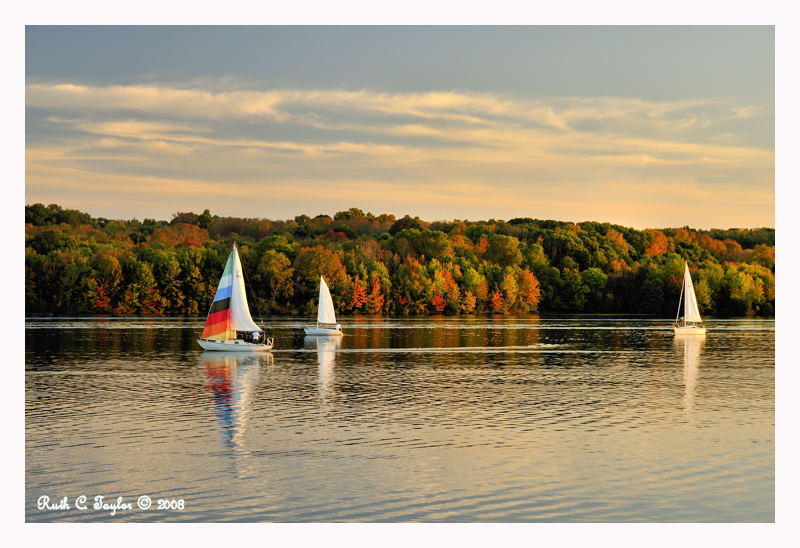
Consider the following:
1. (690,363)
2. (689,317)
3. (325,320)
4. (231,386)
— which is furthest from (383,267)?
(231,386)

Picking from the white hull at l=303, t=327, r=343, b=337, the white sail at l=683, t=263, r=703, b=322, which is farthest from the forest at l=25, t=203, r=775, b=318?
the white sail at l=683, t=263, r=703, b=322

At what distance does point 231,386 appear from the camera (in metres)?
42.5

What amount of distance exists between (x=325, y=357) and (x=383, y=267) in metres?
97.6

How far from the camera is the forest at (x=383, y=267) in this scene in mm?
133737

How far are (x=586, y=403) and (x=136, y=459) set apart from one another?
21419 millimetres

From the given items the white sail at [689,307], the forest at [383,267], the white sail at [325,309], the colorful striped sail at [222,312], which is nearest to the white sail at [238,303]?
the colorful striped sail at [222,312]

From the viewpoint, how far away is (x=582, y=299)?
173m

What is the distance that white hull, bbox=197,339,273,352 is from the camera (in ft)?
198

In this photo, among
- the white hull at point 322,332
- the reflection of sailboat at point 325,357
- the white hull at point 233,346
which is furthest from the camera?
the white hull at point 322,332

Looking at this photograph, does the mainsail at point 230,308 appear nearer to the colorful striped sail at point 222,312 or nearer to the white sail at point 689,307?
the colorful striped sail at point 222,312

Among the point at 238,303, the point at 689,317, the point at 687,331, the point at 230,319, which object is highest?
the point at 238,303

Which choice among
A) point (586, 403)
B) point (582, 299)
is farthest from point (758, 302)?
point (586, 403)

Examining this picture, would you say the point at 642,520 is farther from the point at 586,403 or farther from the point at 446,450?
the point at 586,403

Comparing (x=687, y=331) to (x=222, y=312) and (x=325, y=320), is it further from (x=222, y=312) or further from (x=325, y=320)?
(x=222, y=312)
